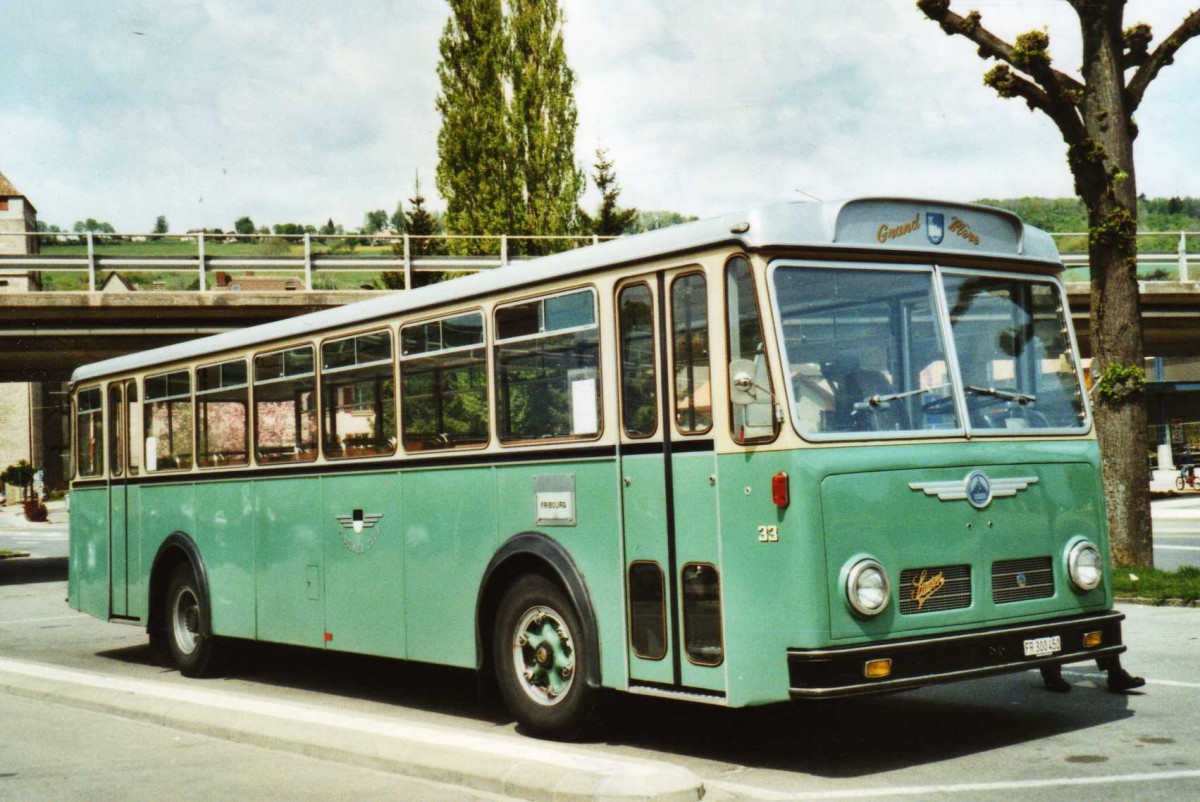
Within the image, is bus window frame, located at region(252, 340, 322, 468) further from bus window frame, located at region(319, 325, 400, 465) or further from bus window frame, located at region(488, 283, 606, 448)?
bus window frame, located at region(488, 283, 606, 448)

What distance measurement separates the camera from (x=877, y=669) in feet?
23.5

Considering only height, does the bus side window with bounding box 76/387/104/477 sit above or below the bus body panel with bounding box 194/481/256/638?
above

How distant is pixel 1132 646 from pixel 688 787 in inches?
249

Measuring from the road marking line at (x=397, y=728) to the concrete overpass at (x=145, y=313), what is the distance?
14.0 m

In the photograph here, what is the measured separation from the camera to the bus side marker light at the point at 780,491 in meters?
7.23

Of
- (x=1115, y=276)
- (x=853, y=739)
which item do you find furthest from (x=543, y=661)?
(x=1115, y=276)

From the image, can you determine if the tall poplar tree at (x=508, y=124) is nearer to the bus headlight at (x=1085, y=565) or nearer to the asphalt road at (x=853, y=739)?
the asphalt road at (x=853, y=739)

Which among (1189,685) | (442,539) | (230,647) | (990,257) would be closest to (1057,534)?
(990,257)

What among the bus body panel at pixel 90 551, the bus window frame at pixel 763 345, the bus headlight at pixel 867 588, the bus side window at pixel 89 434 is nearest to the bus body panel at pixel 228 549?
the bus body panel at pixel 90 551

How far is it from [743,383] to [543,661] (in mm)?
2435

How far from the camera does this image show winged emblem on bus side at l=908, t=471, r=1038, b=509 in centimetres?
759

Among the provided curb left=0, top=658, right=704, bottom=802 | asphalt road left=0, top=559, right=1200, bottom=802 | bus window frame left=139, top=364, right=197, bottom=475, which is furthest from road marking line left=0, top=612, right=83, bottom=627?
asphalt road left=0, top=559, right=1200, bottom=802

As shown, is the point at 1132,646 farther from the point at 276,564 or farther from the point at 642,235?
the point at 276,564

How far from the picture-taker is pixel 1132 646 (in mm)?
11609
